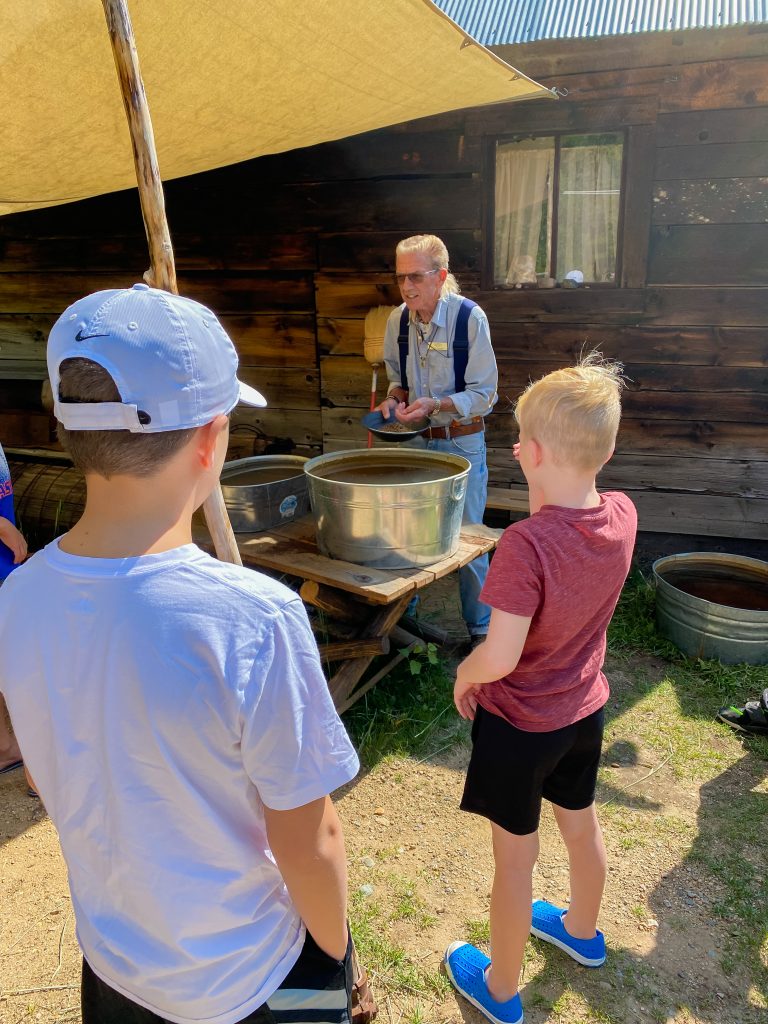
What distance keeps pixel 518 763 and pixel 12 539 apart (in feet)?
7.47

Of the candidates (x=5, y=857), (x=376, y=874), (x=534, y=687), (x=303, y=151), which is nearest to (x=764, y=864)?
(x=376, y=874)

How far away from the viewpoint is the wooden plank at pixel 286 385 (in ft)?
19.3

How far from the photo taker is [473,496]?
4.05m

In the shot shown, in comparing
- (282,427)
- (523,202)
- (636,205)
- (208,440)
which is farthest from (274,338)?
(208,440)

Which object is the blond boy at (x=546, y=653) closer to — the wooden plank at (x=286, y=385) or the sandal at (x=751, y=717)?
the sandal at (x=751, y=717)

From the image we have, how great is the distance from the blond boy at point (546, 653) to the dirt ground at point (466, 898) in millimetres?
304

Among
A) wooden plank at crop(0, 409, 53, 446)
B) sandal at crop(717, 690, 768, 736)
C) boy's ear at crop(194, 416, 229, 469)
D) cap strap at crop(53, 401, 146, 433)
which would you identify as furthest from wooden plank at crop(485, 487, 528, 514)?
cap strap at crop(53, 401, 146, 433)

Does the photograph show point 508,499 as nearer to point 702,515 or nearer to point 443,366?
point 702,515

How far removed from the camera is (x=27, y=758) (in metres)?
1.06

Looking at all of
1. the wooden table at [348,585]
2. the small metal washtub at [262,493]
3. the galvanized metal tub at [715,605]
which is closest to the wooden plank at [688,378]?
the galvanized metal tub at [715,605]

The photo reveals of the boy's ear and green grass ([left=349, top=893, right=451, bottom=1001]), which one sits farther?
green grass ([left=349, top=893, right=451, bottom=1001])

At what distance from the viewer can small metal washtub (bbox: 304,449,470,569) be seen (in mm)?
2961

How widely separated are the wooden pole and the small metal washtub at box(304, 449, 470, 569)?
91 centimetres

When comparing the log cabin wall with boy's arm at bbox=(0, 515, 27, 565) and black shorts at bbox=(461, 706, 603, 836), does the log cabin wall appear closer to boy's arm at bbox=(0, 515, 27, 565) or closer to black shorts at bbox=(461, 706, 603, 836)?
boy's arm at bbox=(0, 515, 27, 565)
